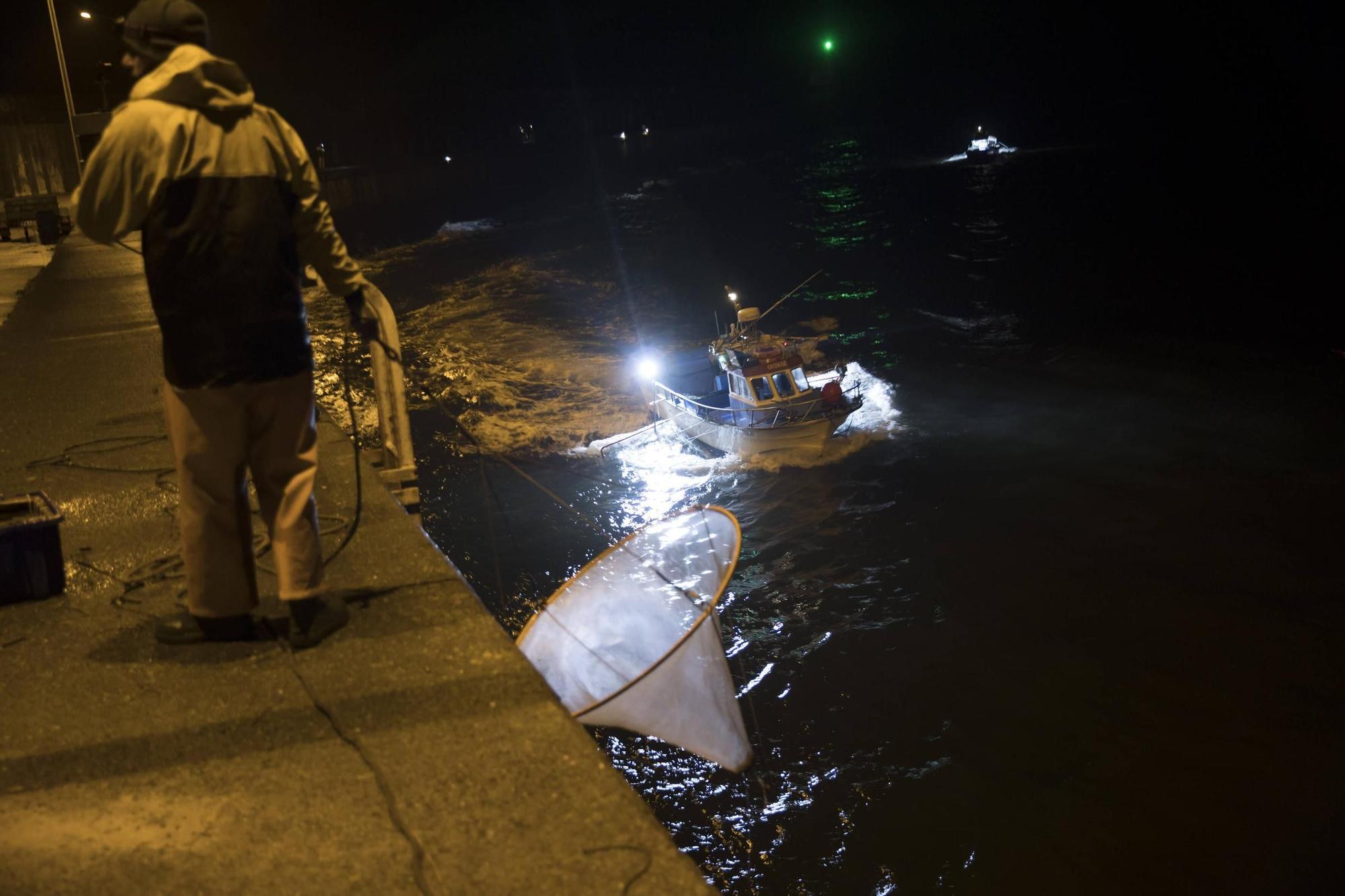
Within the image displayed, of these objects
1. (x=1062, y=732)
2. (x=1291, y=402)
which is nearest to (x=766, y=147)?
(x=1291, y=402)

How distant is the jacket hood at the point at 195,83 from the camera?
3373 mm

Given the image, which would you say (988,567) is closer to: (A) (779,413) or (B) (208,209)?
(A) (779,413)

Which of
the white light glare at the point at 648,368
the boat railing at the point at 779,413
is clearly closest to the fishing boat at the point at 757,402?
the boat railing at the point at 779,413

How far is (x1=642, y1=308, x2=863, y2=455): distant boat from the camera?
19.9m

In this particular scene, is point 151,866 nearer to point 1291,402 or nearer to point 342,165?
point 1291,402

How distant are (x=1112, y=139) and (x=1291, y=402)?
107 meters

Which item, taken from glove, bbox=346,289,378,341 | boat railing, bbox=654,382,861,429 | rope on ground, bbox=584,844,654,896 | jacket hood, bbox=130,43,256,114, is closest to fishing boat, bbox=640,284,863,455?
boat railing, bbox=654,382,861,429

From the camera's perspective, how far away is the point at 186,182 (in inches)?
134

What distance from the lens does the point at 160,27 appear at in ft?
11.3

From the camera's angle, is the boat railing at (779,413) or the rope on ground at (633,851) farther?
the boat railing at (779,413)

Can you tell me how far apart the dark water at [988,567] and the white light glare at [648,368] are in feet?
3.99

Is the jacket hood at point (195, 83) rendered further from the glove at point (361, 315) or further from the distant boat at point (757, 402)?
the distant boat at point (757, 402)

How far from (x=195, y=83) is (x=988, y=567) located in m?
13.8

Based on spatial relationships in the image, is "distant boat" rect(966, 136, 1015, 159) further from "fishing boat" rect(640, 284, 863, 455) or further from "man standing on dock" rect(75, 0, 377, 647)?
"man standing on dock" rect(75, 0, 377, 647)
